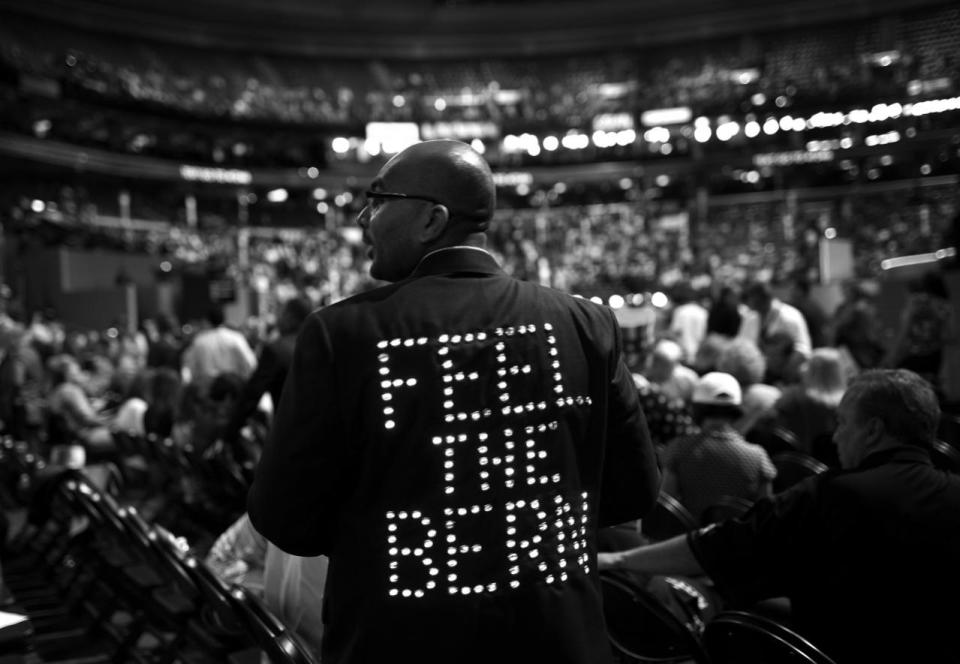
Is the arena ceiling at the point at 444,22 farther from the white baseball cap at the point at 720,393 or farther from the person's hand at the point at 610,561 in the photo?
the person's hand at the point at 610,561

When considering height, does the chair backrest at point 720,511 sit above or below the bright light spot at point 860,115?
below

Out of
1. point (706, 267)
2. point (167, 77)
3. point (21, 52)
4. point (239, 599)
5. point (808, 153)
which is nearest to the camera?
point (239, 599)

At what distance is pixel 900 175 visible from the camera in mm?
Result: 24281

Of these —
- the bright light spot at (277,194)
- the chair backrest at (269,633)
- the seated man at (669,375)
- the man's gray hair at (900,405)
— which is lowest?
the chair backrest at (269,633)

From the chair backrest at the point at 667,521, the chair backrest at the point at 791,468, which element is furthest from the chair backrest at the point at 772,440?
the chair backrest at the point at 667,521

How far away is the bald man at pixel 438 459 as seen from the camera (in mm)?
1449

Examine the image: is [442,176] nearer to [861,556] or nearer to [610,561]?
[610,561]

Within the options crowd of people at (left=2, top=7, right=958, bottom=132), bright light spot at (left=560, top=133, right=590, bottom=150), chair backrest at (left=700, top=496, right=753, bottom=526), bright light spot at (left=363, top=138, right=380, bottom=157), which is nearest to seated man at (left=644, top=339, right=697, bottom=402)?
chair backrest at (left=700, top=496, right=753, bottom=526)

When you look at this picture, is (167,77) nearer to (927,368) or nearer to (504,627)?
(927,368)

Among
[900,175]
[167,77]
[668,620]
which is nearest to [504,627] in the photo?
[668,620]

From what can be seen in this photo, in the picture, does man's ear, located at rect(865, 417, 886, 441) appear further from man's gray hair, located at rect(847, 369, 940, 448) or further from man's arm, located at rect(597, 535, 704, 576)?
man's arm, located at rect(597, 535, 704, 576)

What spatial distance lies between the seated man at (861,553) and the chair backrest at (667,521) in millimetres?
1161

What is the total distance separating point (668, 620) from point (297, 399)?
129 centimetres

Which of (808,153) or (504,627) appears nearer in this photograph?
(504,627)
